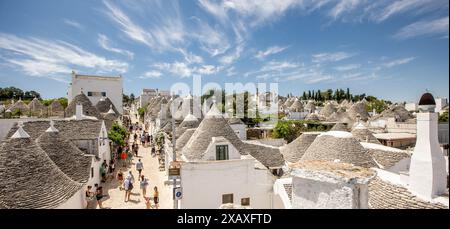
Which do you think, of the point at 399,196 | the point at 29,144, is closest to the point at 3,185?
the point at 29,144

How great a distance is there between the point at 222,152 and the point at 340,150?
14.2 ft

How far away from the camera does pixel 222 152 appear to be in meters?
8.28

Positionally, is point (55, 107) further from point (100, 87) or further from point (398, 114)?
point (398, 114)

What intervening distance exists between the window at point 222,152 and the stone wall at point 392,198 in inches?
187

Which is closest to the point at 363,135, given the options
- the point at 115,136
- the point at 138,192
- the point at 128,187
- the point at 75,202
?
the point at 138,192

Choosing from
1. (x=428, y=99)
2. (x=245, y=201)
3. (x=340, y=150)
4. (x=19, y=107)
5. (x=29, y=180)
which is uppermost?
(x=19, y=107)

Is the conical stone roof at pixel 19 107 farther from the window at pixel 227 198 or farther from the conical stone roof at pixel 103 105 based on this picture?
the window at pixel 227 198

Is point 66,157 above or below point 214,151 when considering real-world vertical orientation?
below

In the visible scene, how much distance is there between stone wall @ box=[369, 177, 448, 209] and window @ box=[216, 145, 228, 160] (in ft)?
15.6

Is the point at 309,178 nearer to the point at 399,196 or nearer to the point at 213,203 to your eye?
the point at 399,196

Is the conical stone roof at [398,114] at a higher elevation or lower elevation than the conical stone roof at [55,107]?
lower

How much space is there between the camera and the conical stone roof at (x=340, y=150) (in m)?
8.70

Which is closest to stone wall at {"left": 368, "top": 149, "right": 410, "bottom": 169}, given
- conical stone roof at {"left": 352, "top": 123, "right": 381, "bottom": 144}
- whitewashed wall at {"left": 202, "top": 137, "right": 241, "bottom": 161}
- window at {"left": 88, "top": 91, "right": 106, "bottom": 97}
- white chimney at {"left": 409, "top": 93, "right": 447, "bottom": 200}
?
conical stone roof at {"left": 352, "top": 123, "right": 381, "bottom": 144}

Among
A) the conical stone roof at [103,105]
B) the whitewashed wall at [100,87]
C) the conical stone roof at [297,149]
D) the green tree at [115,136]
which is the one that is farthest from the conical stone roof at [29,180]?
the whitewashed wall at [100,87]
